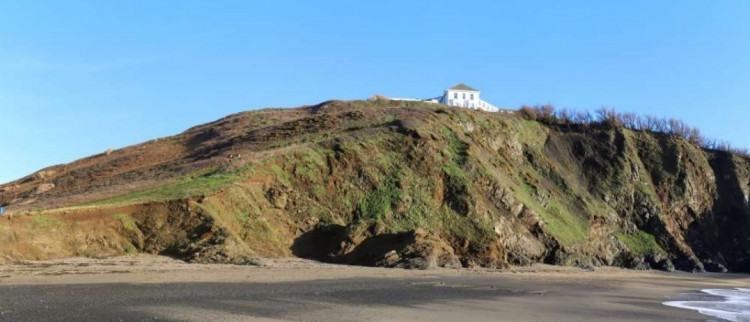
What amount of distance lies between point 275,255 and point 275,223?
296cm

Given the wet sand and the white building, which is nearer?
the wet sand

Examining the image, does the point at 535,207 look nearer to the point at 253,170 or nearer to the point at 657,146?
the point at 253,170

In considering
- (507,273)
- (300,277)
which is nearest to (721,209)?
(507,273)

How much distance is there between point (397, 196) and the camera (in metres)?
37.7

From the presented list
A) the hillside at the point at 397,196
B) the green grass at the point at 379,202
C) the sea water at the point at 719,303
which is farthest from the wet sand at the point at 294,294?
the green grass at the point at 379,202

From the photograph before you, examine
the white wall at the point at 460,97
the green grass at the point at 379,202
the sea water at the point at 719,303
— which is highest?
the white wall at the point at 460,97

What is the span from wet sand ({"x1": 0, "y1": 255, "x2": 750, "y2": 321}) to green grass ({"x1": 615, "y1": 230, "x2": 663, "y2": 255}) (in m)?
22.4

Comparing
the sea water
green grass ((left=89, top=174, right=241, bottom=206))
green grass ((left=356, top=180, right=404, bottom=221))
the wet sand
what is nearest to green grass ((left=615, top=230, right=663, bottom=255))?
the sea water

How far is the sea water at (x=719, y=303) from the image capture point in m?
20.2

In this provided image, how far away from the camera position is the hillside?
92.3 ft

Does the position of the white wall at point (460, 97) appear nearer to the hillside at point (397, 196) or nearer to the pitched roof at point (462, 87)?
the pitched roof at point (462, 87)

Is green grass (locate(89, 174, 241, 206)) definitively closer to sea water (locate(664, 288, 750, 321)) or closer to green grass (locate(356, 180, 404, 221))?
green grass (locate(356, 180, 404, 221))

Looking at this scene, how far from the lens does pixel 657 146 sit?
2539 inches

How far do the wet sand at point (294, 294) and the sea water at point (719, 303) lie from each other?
735mm
